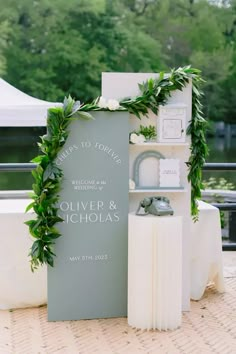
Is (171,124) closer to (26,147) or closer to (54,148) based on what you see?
(54,148)

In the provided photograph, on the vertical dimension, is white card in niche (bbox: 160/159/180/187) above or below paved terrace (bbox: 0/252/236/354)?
above

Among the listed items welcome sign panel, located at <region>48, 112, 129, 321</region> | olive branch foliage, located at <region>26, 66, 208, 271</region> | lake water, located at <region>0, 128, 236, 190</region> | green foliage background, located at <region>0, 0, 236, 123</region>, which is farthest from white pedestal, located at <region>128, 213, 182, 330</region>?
green foliage background, located at <region>0, 0, 236, 123</region>

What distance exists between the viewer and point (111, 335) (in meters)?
4.00

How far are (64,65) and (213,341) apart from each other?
28492mm

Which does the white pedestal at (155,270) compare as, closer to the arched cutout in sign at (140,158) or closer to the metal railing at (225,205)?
the arched cutout in sign at (140,158)

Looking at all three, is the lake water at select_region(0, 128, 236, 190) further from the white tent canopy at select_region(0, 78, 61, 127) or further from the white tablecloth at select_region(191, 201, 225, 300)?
the white tablecloth at select_region(191, 201, 225, 300)

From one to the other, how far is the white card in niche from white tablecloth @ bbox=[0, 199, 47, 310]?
1031 mm

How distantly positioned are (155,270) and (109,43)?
29.1 meters

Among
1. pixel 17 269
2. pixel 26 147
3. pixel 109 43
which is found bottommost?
pixel 17 269

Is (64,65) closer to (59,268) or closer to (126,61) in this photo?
(126,61)

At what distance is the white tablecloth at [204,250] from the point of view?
15.7ft

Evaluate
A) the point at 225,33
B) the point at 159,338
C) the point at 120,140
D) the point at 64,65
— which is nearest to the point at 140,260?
the point at 159,338

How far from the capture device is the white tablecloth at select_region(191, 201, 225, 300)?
4.78 meters

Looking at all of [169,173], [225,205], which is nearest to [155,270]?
[169,173]
